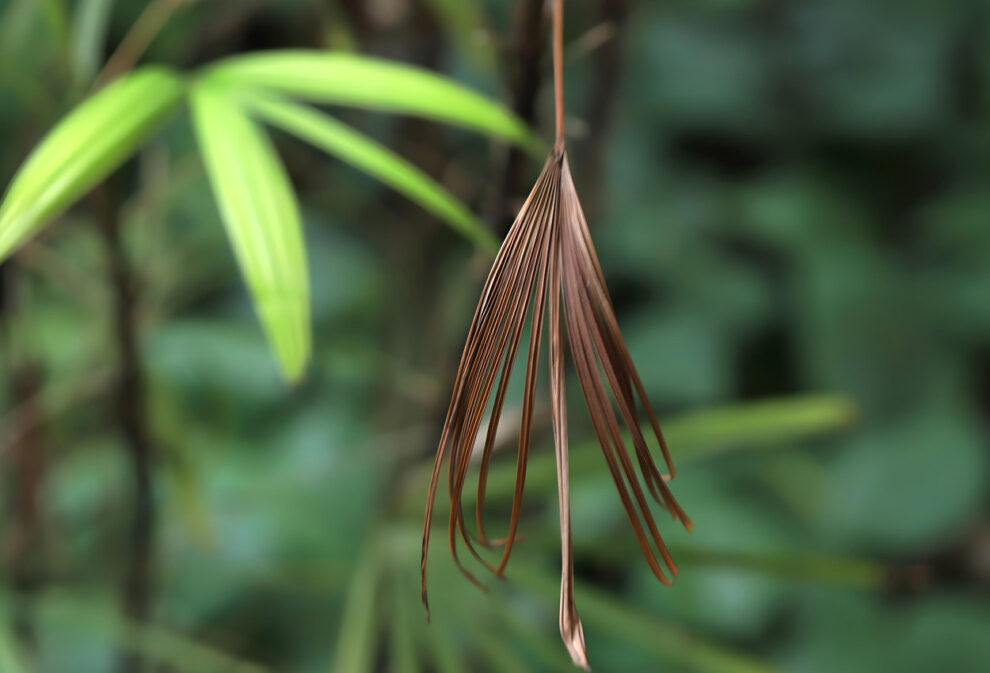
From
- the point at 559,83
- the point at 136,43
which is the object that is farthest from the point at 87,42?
the point at 559,83

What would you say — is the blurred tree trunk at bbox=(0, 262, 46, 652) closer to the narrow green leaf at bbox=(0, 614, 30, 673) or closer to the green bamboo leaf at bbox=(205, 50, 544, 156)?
the narrow green leaf at bbox=(0, 614, 30, 673)

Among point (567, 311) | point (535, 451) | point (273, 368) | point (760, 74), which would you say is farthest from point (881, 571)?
point (760, 74)

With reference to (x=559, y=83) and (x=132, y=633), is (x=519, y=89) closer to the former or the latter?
(x=559, y=83)

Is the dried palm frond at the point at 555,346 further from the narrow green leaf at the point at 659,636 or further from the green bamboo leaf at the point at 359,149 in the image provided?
the narrow green leaf at the point at 659,636

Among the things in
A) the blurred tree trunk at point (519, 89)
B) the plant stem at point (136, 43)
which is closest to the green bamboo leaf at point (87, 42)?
the plant stem at point (136, 43)

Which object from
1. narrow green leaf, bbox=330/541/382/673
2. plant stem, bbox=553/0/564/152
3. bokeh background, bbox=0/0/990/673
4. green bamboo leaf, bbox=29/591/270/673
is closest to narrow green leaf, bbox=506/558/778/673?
bokeh background, bbox=0/0/990/673

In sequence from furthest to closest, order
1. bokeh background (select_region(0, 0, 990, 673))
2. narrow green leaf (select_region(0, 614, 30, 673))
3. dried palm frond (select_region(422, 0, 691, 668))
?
bokeh background (select_region(0, 0, 990, 673)) < narrow green leaf (select_region(0, 614, 30, 673)) < dried palm frond (select_region(422, 0, 691, 668))
